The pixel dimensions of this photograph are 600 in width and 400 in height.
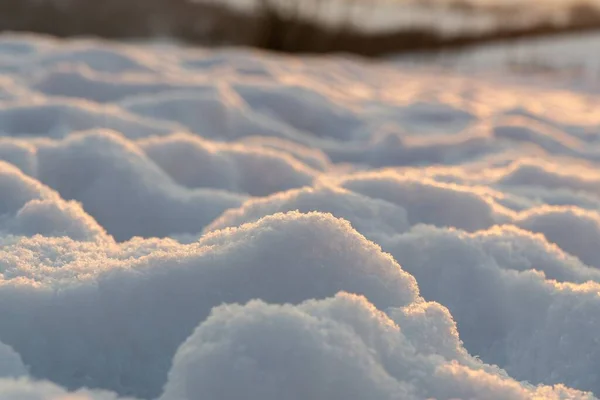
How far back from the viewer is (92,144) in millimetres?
1869

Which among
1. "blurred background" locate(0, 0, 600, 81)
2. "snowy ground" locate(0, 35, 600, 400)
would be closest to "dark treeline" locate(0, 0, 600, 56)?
"blurred background" locate(0, 0, 600, 81)

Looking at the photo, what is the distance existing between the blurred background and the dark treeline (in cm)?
2

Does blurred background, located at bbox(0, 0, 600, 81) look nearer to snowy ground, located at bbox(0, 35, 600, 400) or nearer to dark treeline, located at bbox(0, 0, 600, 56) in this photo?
dark treeline, located at bbox(0, 0, 600, 56)

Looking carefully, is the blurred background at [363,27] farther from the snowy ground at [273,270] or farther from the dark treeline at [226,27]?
the snowy ground at [273,270]

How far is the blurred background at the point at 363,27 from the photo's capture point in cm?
1166

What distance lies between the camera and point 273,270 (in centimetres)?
105

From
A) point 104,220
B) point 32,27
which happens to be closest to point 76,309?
point 104,220

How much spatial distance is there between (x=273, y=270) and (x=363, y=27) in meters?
15.5

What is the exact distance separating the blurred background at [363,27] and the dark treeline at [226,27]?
0.8 inches

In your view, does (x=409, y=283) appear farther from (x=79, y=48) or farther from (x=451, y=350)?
(x=79, y=48)

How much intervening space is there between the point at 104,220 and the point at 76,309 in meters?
0.67

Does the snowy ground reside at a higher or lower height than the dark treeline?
lower

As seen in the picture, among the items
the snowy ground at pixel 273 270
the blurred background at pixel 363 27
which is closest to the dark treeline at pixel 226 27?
the blurred background at pixel 363 27

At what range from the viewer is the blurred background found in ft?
38.2
